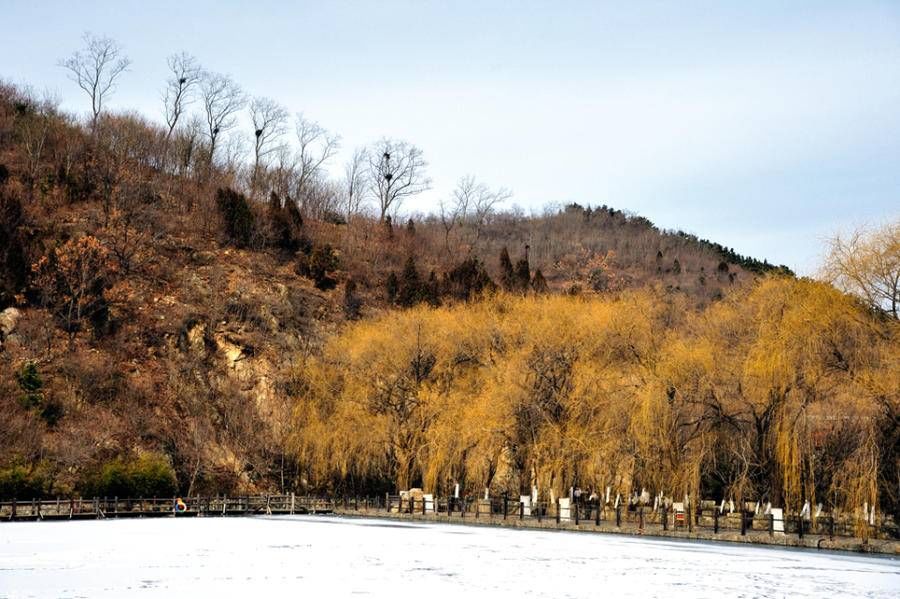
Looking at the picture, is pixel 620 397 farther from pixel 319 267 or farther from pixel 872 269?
pixel 319 267

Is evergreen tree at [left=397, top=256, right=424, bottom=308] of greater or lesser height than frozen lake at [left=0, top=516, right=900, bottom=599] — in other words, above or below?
above

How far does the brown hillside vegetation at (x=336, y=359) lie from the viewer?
39.2 meters

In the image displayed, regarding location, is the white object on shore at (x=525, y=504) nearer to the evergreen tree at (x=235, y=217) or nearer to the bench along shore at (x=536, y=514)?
the bench along shore at (x=536, y=514)

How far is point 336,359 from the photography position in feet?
208

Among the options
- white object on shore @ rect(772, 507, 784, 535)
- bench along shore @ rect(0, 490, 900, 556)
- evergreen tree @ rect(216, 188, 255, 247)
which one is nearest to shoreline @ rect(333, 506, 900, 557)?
bench along shore @ rect(0, 490, 900, 556)

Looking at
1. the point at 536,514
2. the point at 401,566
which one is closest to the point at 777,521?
the point at 536,514

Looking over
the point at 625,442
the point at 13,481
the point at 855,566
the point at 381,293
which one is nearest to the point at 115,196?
the point at 381,293

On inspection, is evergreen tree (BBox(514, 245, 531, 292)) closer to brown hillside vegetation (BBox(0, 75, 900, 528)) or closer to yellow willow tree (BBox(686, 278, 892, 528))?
brown hillside vegetation (BBox(0, 75, 900, 528))

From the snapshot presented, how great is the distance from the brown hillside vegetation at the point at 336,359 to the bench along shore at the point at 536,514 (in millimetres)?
1266

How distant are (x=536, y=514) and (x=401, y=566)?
2308 cm

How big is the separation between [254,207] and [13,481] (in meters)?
47.5

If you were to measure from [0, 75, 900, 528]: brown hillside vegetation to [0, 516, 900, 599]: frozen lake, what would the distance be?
5989mm

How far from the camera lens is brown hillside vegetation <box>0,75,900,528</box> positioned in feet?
129

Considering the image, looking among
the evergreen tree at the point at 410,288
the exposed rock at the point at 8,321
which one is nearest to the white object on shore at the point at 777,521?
the evergreen tree at the point at 410,288
